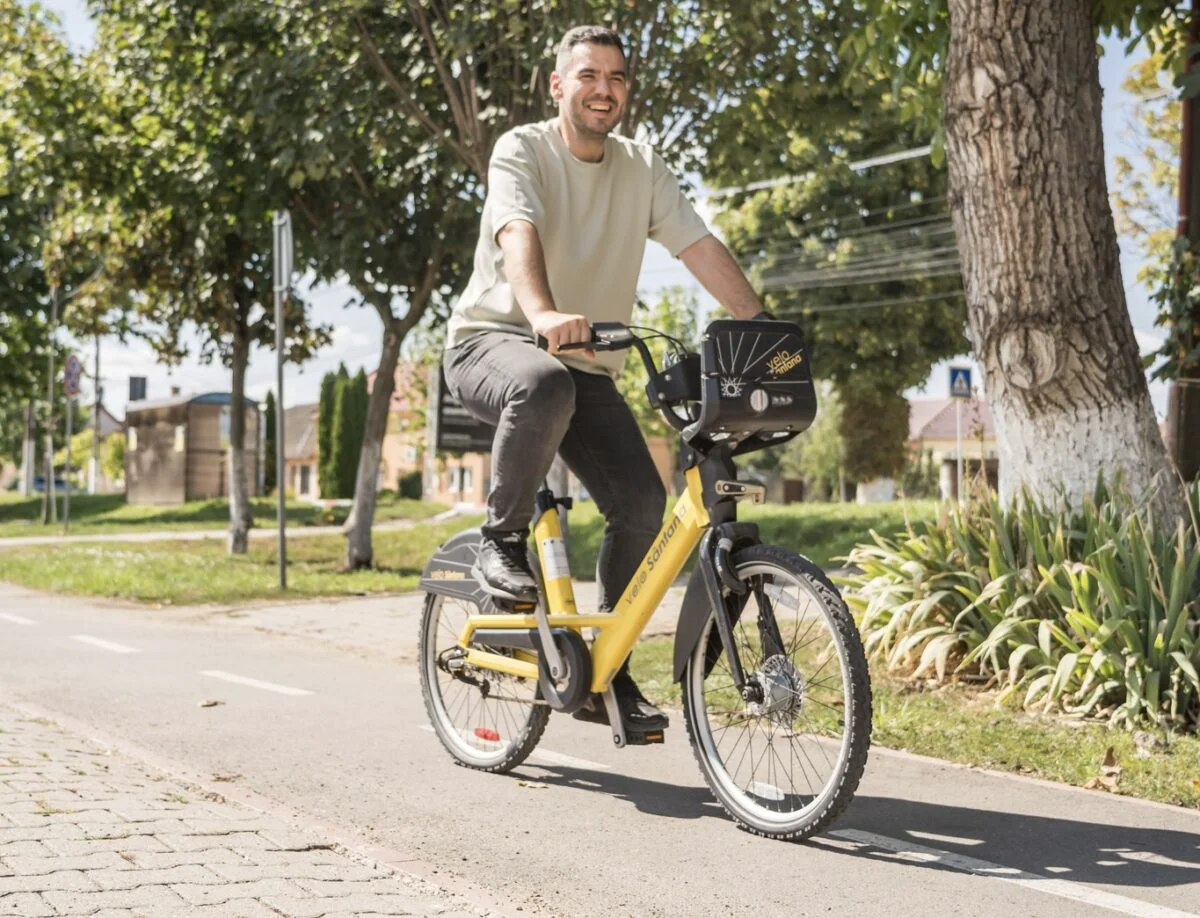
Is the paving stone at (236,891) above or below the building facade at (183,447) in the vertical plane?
below

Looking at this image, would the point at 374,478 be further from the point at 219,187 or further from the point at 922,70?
the point at 922,70

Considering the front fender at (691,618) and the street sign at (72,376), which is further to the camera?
the street sign at (72,376)

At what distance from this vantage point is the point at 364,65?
13.7 meters

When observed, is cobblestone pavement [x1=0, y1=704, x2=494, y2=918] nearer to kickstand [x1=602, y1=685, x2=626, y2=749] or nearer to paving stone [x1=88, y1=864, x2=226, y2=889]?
paving stone [x1=88, y1=864, x2=226, y2=889]

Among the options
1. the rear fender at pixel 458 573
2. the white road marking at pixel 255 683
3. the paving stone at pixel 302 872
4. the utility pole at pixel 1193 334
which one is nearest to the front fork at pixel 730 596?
the rear fender at pixel 458 573


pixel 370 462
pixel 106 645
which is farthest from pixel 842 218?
pixel 106 645

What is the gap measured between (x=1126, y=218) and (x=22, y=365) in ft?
83.6

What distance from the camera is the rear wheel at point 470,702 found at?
15.6ft

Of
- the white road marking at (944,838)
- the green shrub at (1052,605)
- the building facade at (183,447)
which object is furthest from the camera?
the building facade at (183,447)

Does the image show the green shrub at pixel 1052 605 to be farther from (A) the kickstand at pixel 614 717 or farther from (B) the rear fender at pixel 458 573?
(B) the rear fender at pixel 458 573

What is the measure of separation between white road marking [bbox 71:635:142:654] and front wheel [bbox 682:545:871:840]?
5246mm

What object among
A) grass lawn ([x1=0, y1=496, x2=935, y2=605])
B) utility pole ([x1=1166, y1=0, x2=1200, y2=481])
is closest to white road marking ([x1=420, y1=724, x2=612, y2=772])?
utility pole ([x1=1166, y1=0, x2=1200, y2=481])

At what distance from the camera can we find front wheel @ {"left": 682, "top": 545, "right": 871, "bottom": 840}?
141 inches

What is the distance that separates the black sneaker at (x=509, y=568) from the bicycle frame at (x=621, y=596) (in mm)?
51
